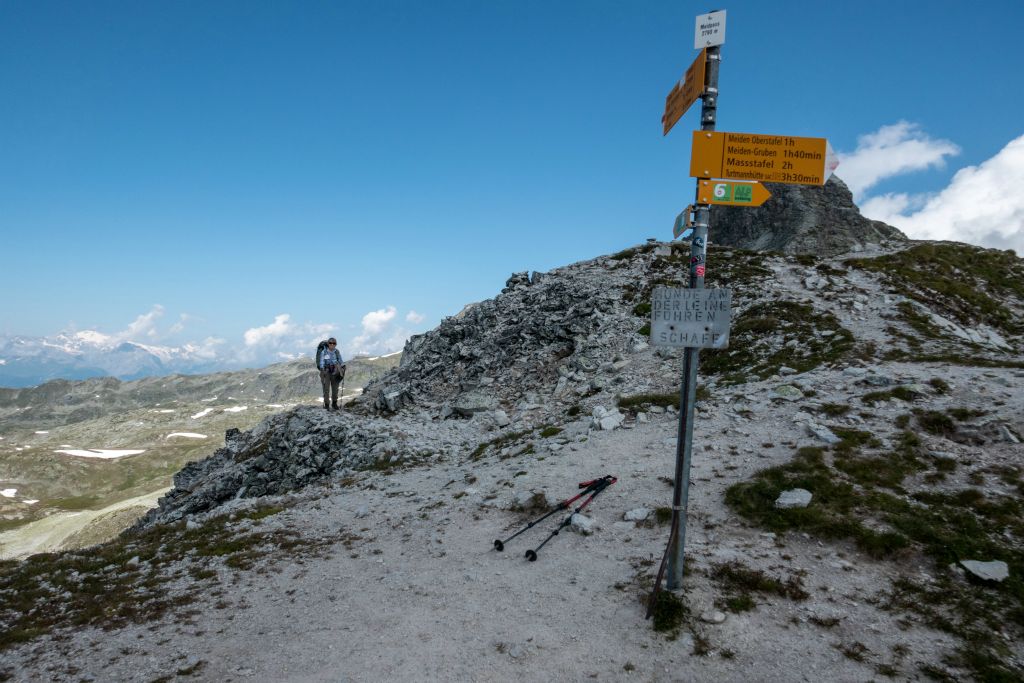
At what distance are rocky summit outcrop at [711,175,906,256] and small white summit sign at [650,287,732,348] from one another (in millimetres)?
54932

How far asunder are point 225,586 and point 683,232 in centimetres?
1288

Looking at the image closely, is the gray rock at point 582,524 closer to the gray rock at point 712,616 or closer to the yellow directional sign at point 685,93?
the gray rock at point 712,616

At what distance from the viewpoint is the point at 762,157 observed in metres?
8.17

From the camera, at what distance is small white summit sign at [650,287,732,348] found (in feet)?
27.3

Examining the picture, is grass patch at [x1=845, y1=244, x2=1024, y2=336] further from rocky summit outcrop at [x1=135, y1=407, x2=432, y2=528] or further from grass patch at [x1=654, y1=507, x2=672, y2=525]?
rocky summit outcrop at [x1=135, y1=407, x2=432, y2=528]

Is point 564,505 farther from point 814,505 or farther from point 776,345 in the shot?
point 776,345

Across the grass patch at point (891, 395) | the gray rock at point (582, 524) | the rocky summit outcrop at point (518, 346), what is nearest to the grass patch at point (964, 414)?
the grass patch at point (891, 395)

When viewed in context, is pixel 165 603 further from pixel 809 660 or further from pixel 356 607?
pixel 809 660

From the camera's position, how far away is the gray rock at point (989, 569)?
934cm

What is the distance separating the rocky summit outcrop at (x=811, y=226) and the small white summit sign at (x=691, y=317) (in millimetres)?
54932

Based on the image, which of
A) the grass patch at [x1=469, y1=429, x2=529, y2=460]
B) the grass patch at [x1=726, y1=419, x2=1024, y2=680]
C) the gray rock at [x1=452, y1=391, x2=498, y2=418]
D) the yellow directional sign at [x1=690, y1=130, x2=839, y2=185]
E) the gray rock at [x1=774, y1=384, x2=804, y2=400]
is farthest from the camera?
the gray rock at [x1=452, y1=391, x2=498, y2=418]

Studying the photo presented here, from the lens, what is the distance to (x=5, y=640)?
9891 mm

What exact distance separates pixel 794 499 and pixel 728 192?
323 inches

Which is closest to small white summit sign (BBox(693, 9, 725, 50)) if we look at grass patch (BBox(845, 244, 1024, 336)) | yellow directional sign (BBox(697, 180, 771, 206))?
yellow directional sign (BBox(697, 180, 771, 206))
